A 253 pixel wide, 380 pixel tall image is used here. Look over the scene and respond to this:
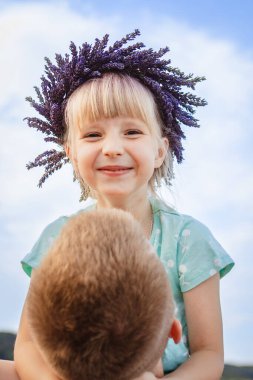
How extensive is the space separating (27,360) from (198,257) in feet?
2.59

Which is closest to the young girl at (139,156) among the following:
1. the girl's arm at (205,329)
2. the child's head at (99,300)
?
the girl's arm at (205,329)

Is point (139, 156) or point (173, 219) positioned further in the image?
point (173, 219)

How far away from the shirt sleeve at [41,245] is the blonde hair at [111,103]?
39 cm

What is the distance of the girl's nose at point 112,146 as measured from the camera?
2332mm

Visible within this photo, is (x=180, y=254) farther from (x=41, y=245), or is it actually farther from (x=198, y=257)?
(x=41, y=245)

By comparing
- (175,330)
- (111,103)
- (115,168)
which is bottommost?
(175,330)

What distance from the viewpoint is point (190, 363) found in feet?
6.89

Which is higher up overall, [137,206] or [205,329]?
[137,206]

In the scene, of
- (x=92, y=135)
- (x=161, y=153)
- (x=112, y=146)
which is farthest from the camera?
(x=161, y=153)

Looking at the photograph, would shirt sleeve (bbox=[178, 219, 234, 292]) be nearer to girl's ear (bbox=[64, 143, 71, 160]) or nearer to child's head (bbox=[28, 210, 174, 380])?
girl's ear (bbox=[64, 143, 71, 160])

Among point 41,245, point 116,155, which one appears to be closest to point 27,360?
point 41,245

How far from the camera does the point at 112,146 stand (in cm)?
233

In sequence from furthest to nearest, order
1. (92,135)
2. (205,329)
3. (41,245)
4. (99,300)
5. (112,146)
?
→ (41,245) → (92,135) → (112,146) → (205,329) → (99,300)

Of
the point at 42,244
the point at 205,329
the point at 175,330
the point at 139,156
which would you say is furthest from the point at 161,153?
the point at 175,330
